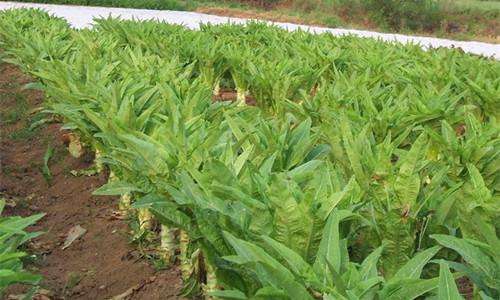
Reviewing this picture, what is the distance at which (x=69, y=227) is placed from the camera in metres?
4.03

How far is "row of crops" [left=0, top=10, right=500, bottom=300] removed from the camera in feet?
6.59

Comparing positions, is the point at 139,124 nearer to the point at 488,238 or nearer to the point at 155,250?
the point at 155,250

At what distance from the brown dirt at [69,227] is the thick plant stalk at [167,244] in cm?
7

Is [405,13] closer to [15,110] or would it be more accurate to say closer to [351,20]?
[351,20]

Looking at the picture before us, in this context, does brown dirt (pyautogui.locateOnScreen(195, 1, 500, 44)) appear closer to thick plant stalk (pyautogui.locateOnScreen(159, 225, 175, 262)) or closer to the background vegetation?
the background vegetation

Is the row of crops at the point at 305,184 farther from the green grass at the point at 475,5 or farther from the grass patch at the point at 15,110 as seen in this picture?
the green grass at the point at 475,5

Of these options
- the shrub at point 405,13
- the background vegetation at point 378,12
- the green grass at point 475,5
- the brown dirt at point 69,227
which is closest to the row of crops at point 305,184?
the brown dirt at point 69,227

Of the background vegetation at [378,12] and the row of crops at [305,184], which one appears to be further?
the background vegetation at [378,12]

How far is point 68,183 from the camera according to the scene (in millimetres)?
4645

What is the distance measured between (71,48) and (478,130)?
381 centimetres

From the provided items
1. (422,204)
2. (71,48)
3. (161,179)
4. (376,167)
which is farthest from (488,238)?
(71,48)

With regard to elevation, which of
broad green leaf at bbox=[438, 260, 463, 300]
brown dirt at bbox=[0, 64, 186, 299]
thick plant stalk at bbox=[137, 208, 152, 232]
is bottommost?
brown dirt at bbox=[0, 64, 186, 299]

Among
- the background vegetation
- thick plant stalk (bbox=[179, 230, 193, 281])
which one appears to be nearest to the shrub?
the background vegetation

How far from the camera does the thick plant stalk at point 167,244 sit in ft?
10.7
